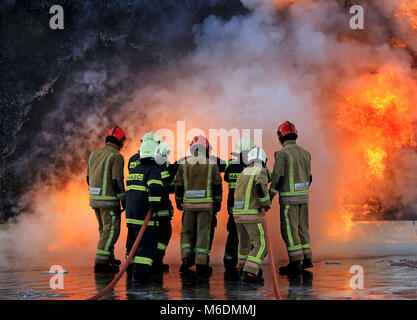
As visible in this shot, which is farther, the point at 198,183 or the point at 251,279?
the point at 198,183

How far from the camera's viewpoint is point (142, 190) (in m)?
7.26

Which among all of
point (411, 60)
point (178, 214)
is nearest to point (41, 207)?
point (178, 214)

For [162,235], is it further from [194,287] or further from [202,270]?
[194,287]

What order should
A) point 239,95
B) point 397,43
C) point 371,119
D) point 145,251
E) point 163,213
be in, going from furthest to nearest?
point 397,43, point 371,119, point 239,95, point 163,213, point 145,251

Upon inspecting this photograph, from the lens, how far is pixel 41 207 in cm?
1303

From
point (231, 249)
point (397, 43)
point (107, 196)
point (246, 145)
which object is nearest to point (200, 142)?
point (246, 145)

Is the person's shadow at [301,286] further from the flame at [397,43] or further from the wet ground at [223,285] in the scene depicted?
the flame at [397,43]

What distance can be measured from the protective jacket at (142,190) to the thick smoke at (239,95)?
4.10 meters

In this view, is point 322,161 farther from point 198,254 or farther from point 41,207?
point 41,207

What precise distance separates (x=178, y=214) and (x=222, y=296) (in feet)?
20.1

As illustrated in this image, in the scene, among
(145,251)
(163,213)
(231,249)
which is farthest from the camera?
(231,249)

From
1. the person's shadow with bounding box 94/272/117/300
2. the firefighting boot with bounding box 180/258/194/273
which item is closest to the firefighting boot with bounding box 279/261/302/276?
the firefighting boot with bounding box 180/258/194/273

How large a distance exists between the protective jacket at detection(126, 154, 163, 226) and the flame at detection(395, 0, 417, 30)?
32.4 ft

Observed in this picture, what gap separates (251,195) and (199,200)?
4.04 feet
